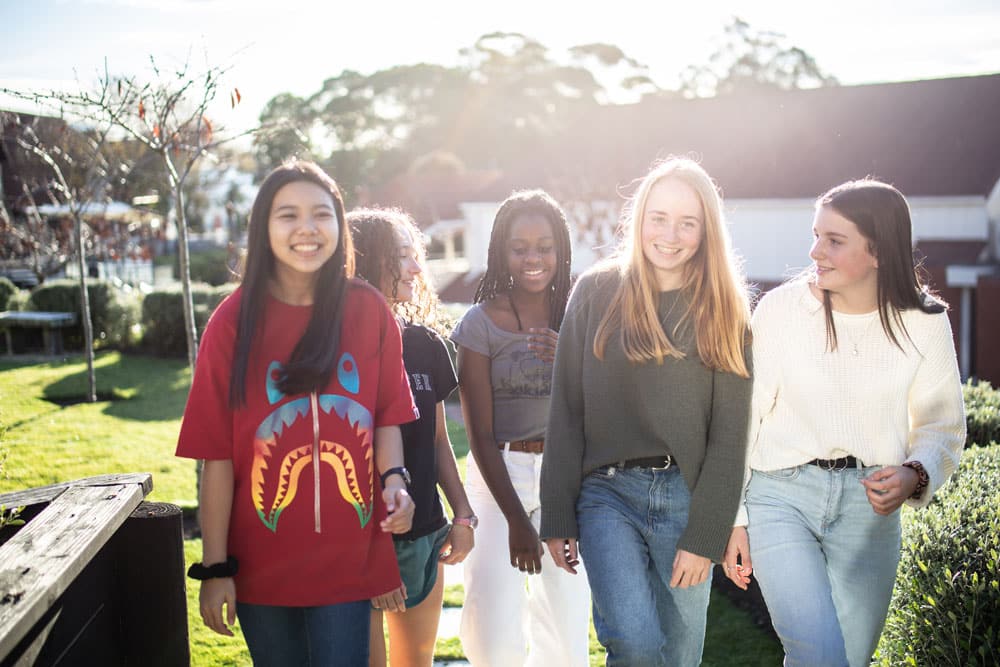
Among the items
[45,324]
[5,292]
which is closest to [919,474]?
[45,324]

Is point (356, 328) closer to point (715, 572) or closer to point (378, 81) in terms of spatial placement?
point (715, 572)

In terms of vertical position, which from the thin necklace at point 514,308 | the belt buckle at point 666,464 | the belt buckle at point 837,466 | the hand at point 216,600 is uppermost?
the thin necklace at point 514,308

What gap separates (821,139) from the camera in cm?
2300

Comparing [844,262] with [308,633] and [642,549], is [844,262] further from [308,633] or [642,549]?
[308,633]

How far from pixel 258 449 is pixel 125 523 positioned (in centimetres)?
113

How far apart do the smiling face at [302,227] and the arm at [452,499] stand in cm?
92

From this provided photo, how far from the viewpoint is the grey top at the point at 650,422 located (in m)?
3.13

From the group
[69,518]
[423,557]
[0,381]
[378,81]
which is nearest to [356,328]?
[423,557]


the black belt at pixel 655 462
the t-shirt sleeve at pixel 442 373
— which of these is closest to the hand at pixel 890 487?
the black belt at pixel 655 462

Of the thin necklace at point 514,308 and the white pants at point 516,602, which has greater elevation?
the thin necklace at point 514,308

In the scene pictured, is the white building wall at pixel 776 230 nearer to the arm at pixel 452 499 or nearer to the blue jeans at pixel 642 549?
the arm at pixel 452 499

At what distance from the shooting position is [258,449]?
2.70m

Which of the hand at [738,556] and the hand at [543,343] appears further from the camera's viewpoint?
the hand at [543,343]

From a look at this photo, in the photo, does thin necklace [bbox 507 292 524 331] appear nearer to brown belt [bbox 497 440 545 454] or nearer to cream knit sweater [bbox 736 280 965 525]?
brown belt [bbox 497 440 545 454]
